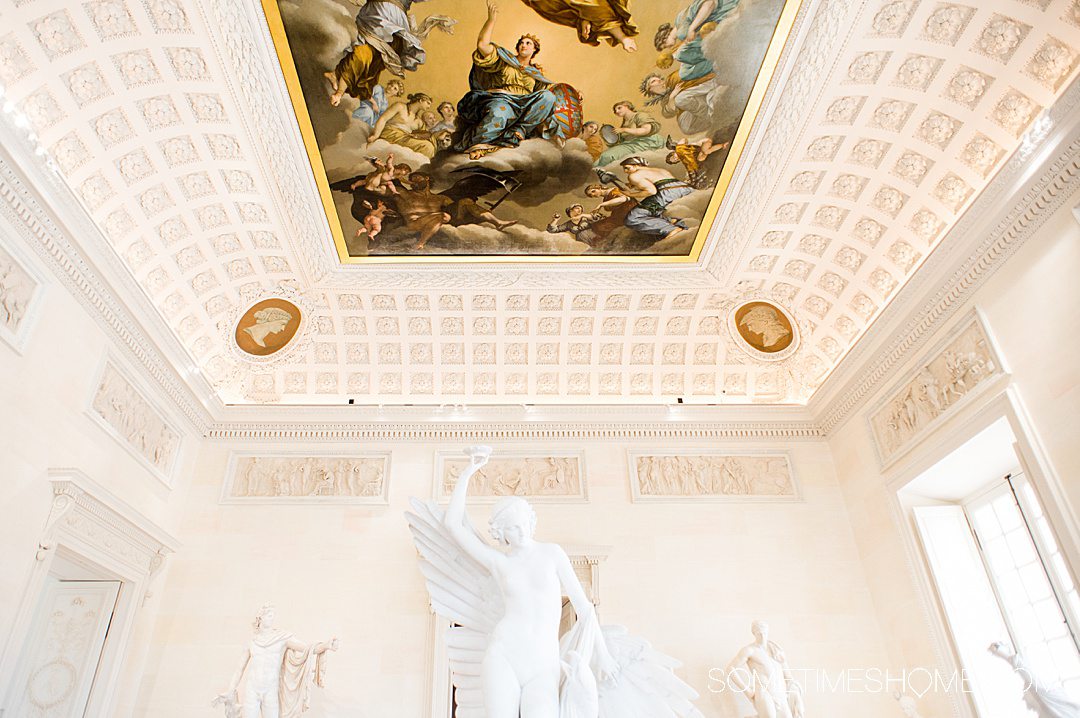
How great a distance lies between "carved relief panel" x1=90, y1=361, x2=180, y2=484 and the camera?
31.9 ft

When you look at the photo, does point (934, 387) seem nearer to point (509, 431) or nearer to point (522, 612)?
point (509, 431)

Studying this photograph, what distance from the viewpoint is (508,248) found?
12.1 m

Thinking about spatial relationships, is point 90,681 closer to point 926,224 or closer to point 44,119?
point 44,119

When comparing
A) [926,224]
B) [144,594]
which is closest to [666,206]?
[926,224]

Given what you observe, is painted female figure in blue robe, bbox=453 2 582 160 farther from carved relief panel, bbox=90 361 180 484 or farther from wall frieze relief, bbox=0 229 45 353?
carved relief panel, bbox=90 361 180 484

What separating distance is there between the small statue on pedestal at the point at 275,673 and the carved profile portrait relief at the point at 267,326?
16.9 ft

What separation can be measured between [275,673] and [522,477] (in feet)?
17.2

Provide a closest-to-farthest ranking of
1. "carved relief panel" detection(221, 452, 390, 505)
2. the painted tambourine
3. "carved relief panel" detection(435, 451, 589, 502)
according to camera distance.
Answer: the painted tambourine < "carved relief panel" detection(221, 452, 390, 505) < "carved relief panel" detection(435, 451, 589, 502)

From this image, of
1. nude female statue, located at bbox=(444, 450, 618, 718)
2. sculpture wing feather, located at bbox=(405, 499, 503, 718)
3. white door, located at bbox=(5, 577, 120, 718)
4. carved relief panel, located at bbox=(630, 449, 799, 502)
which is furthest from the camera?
carved relief panel, located at bbox=(630, 449, 799, 502)

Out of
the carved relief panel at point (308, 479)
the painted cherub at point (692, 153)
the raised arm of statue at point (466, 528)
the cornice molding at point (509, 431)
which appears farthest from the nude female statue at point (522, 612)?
the cornice molding at point (509, 431)

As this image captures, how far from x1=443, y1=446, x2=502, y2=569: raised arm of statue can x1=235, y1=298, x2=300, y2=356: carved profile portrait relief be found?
8.53 m

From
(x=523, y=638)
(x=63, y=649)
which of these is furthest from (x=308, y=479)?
(x=523, y=638)

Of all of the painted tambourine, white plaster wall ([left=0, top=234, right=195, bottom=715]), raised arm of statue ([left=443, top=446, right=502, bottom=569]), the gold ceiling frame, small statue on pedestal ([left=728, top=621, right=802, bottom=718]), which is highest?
the painted tambourine

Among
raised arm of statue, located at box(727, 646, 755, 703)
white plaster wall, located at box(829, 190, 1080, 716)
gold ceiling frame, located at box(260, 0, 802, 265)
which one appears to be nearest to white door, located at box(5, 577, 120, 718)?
gold ceiling frame, located at box(260, 0, 802, 265)
